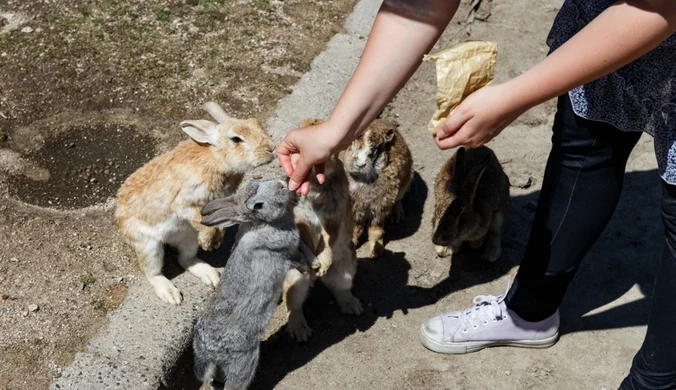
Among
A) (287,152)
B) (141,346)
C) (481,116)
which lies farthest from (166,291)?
(481,116)

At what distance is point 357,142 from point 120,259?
70.2 inches

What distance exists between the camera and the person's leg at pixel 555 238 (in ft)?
Answer: 11.6

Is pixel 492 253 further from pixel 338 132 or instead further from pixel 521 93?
pixel 521 93

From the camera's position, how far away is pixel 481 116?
2770mm

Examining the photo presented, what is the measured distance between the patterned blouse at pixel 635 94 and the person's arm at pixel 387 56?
76 centimetres

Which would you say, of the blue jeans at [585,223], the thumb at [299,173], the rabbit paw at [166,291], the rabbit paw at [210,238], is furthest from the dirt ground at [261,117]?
the thumb at [299,173]

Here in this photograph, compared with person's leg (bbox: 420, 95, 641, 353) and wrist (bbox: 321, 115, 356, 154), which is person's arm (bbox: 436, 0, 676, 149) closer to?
wrist (bbox: 321, 115, 356, 154)

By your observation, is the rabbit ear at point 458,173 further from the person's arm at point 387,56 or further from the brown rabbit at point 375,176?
the person's arm at point 387,56

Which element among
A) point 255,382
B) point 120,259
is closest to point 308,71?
point 120,259

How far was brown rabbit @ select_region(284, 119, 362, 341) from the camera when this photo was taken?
179 inches

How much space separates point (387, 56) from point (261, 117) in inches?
129

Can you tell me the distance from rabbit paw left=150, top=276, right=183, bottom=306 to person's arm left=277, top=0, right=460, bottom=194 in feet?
6.42

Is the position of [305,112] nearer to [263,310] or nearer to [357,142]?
[357,142]

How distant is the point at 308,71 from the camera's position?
6.62 m
